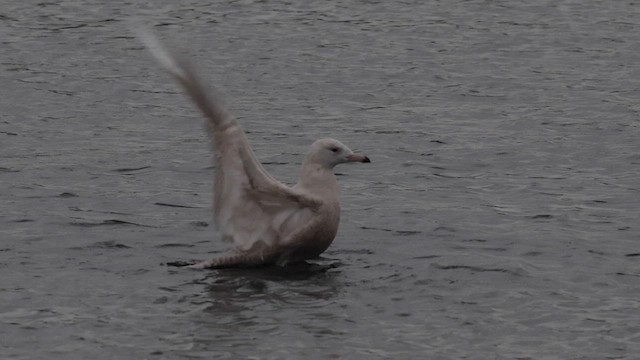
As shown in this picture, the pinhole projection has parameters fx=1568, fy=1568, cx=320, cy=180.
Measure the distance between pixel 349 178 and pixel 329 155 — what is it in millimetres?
3452

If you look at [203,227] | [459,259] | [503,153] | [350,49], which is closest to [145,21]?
[350,49]

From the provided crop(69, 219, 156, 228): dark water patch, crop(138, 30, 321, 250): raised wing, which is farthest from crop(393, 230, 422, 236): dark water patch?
crop(69, 219, 156, 228): dark water patch

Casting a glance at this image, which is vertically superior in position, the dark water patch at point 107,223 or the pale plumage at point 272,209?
the pale plumage at point 272,209

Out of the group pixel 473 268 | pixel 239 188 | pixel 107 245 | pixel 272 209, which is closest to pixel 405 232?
pixel 473 268

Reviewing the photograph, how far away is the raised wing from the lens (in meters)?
13.5

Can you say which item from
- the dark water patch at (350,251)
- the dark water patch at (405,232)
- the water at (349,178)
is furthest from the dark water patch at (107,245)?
the dark water patch at (405,232)

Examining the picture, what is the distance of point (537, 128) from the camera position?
64.7 feet

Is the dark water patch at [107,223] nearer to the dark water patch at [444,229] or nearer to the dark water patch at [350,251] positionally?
the dark water patch at [350,251]

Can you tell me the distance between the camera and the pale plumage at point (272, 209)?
45.2 ft

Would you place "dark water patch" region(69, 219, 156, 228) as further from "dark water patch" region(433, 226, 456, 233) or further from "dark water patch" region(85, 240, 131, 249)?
"dark water patch" region(433, 226, 456, 233)

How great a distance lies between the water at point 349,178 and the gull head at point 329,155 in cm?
91

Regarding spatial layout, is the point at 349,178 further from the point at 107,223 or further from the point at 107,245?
the point at 107,245

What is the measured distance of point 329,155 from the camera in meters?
14.2

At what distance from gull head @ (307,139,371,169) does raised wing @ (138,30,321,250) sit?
383mm
